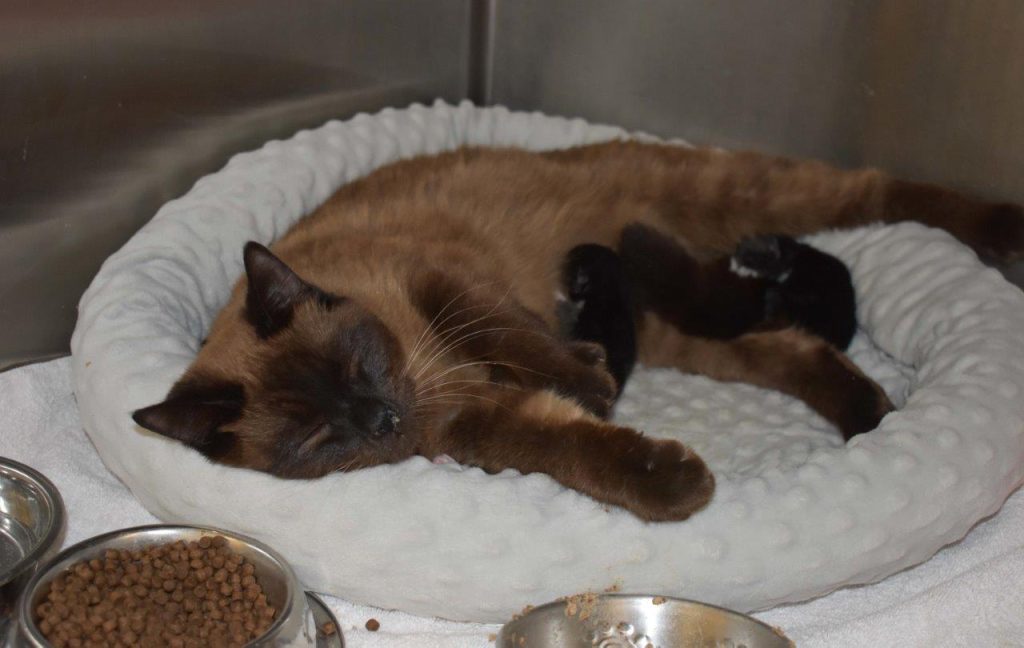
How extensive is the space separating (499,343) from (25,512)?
3.13 feet

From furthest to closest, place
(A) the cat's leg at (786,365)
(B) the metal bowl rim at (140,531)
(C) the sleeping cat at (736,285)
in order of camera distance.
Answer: (C) the sleeping cat at (736,285)
(A) the cat's leg at (786,365)
(B) the metal bowl rim at (140,531)

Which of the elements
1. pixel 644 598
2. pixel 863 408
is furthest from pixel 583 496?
pixel 863 408

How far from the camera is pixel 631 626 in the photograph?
5.81ft

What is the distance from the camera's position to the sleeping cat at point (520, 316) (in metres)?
1.86

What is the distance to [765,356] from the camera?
2.56m

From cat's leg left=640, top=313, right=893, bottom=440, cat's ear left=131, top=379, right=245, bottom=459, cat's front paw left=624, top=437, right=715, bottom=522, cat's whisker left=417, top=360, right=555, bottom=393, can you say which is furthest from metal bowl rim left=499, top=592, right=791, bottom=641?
cat's leg left=640, top=313, right=893, bottom=440

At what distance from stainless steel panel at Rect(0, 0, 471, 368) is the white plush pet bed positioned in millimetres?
160

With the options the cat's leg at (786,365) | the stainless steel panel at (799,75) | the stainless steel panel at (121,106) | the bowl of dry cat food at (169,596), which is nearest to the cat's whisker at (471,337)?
the bowl of dry cat food at (169,596)

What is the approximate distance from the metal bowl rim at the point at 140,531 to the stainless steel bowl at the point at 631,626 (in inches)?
13.7

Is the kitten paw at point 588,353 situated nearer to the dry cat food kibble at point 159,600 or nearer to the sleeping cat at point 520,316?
the sleeping cat at point 520,316

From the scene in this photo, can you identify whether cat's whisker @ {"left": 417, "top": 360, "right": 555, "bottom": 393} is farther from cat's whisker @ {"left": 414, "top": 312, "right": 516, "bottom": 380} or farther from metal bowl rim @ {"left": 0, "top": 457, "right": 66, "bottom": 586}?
metal bowl rim @ {"left": 0, "top": 457, "right": 66, "bottom": 586}

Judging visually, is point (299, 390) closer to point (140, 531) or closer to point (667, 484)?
point (140, 531)

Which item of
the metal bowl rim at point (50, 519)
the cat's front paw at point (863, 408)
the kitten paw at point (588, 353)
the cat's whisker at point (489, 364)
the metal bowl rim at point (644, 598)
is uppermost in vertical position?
the cat's whisker at point (489, 364)

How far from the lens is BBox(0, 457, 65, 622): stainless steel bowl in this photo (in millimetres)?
1937
